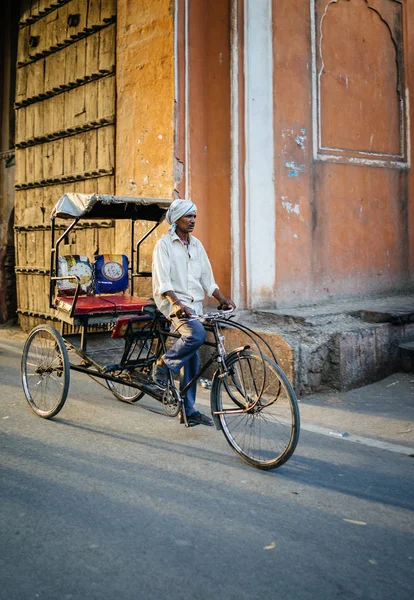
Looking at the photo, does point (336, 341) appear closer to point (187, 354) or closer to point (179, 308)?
point (187, 354)

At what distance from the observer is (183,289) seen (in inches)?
175

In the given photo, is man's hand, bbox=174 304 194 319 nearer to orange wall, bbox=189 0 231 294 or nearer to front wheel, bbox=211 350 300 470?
front wheel, bbox=211 350 300 470

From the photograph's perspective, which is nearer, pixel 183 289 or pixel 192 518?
pixel 192 518

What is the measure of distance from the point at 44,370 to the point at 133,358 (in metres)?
0.74

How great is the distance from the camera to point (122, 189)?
24.2ft

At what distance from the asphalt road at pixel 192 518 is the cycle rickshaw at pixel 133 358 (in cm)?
22

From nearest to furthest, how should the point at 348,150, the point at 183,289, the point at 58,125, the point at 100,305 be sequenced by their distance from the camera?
1. the point at 183,289
2. the point at 100,305
3. the point at 348,150
4. the point at 58,125

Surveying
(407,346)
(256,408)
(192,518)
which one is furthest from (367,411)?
(192,518)

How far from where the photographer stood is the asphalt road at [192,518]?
247cm

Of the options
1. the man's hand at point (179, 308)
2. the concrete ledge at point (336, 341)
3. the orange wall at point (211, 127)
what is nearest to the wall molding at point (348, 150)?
the orange wall at point (211, 127)

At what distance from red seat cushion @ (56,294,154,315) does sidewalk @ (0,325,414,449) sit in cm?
106

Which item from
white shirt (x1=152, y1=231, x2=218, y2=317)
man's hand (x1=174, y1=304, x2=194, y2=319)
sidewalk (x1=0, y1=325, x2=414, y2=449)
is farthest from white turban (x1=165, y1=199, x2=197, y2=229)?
Answer: sidewalk (x1=0, y1=325, x2=414, y2=449)

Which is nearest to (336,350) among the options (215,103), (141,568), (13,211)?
(215,103)

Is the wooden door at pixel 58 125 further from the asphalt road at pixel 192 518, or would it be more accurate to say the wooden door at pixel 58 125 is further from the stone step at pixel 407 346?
the asphalt road at pixel 192 518
